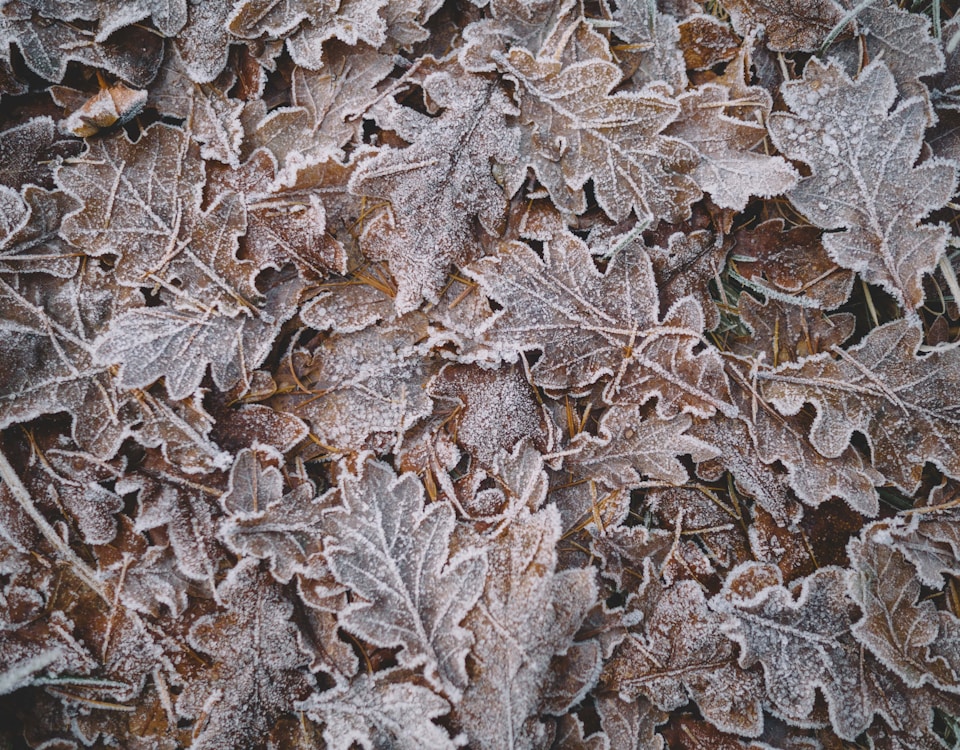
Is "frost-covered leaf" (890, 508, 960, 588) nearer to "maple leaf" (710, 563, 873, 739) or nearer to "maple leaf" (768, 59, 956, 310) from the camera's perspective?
"maple leaf" (710, 563, 873, 739)

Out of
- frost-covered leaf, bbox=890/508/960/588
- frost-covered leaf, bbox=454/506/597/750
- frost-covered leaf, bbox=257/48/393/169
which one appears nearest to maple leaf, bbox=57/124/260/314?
frost-covered leaf, bbox=257/48/393/169

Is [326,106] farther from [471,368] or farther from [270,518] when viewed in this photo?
[270,518]

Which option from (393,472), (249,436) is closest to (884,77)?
(393,472)

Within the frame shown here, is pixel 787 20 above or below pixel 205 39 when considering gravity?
above

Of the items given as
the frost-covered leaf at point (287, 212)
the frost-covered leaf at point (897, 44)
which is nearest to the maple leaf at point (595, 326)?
the frost-covered leaf at point (287, 212)

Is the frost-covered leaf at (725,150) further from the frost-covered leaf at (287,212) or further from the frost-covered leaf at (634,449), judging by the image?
the frost-covered leaf at (287,212)

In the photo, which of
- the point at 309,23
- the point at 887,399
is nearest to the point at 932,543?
the point at 887,399
